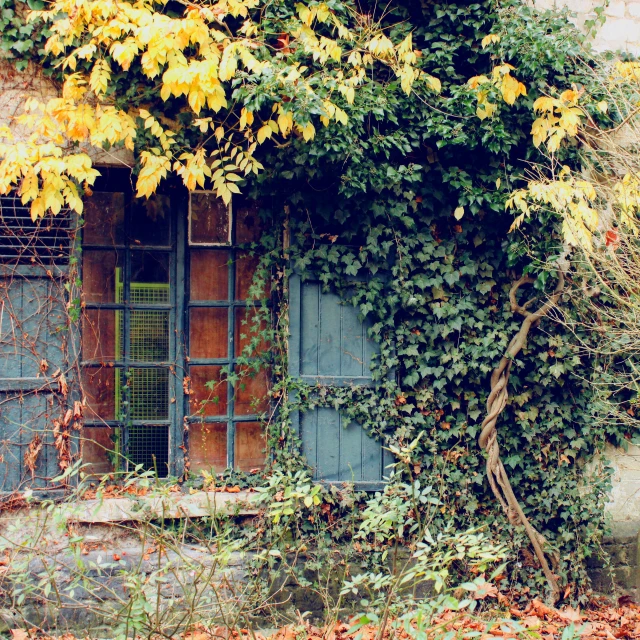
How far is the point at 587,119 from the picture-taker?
4.40 meters

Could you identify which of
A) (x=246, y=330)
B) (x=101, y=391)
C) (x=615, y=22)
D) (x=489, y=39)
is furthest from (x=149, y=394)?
(x=615, y=22)

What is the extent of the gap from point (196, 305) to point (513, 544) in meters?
2.71

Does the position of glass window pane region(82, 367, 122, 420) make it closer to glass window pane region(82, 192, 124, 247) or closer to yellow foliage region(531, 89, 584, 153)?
glass window pane region(82, 192, 124, 247)

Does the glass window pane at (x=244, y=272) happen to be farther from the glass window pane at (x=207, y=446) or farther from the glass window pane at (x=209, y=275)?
the glass window pane at (x=207, y=446)

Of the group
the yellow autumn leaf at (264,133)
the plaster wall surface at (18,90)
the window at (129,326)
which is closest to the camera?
the yellow autumn leaf at (264,133)

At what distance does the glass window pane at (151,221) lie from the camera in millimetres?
4281

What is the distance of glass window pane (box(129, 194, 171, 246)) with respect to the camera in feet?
14.0

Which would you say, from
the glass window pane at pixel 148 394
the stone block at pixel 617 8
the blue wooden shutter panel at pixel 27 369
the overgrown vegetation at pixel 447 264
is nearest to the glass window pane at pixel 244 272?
the overgrown vegetation at pixel 447 264

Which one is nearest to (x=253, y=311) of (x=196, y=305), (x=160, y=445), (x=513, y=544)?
(x=196, y=305)

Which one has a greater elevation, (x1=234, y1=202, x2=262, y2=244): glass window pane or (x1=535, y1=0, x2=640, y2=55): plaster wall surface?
(x1=535, y1=0, x2=640, y2=55): plaster wall surface

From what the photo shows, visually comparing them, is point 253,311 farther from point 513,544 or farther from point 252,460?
point 513,544

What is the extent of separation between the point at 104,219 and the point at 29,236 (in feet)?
1.60

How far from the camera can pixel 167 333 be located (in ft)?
14.1

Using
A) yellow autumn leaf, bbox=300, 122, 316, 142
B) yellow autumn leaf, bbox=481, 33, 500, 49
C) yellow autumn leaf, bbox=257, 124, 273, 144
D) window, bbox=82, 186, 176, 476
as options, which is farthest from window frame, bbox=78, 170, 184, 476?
yellow autumn leaf, bbox=481, 33, 500, 49
